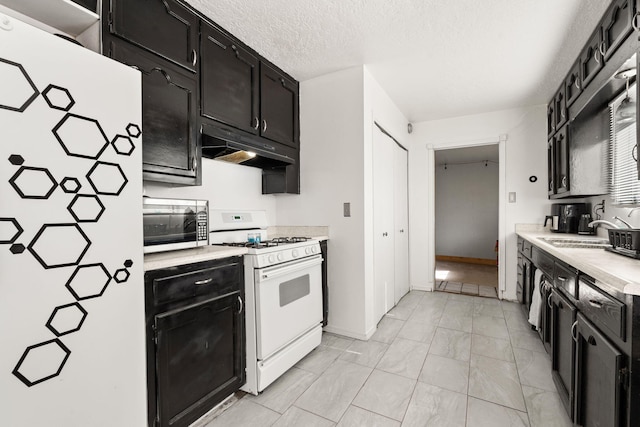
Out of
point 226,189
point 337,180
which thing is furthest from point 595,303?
point 226,189

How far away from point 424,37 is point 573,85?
4.77 feet

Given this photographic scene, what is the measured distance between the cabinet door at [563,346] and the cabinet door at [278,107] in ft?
7.78

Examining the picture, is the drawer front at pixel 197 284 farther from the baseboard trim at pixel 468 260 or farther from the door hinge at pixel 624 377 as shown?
the baseboard trim at pixel 468 260

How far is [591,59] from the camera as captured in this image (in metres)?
2.03

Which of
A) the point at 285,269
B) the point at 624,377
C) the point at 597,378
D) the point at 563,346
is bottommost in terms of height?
the point at 563,346

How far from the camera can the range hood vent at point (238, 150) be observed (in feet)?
6.62

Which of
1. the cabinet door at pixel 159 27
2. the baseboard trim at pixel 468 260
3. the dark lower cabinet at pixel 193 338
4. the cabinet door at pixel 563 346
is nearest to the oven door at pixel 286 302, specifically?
the dark lower cabinet at pixel 193 338

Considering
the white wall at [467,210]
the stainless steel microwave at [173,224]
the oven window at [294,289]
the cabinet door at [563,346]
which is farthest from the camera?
the white wall at [467,210]

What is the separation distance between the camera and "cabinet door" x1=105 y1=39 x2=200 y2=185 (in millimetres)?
1590

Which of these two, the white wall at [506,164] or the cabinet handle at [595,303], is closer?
the cabinet handle at [595,303]

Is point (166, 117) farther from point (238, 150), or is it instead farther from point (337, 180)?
point (337, 180)

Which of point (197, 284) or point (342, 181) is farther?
point (342, 181)

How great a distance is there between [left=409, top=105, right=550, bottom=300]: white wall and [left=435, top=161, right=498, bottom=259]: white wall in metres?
2.99

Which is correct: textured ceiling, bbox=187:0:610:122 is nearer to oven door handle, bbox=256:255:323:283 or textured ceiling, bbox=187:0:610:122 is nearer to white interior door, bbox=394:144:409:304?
white interior door, bbox=394:144:409:304
